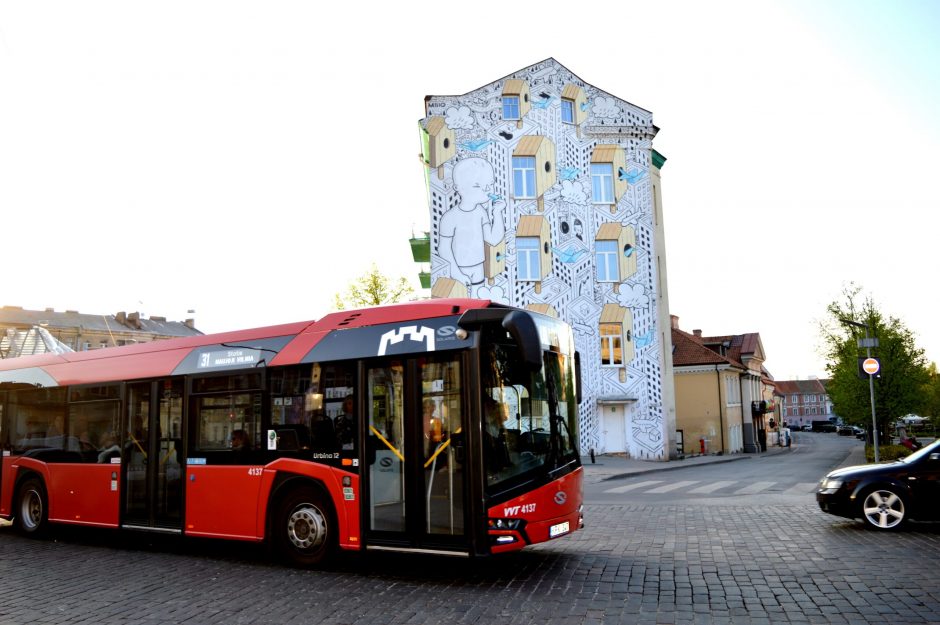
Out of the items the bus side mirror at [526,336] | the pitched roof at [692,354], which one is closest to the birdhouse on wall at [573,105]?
the pitched roof at [692,354]

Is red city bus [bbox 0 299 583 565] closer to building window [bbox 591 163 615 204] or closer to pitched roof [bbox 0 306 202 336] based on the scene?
building window [bbox 591 163 615 204]

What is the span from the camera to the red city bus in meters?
8.51

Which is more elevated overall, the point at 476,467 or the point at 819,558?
the point at 476,467

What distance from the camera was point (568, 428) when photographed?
30.3ft

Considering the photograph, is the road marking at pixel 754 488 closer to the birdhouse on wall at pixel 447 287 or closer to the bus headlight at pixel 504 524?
the bus headlight at pixel 504 524

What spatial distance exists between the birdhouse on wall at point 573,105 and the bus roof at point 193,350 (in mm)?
28998

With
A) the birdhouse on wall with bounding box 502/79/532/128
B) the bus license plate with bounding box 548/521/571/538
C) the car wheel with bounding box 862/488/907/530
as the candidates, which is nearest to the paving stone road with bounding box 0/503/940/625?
the car wheel with bounding box 862/488/907/530

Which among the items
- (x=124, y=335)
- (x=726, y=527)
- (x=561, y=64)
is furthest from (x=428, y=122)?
(x=124, y=335)

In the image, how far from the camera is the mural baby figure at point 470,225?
36469 mm

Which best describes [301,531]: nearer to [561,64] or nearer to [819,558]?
[819,558]

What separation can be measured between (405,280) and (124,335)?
6768 cm

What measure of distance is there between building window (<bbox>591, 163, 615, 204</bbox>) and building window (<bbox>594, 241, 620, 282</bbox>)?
2152 mm

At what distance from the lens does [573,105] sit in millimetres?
38406

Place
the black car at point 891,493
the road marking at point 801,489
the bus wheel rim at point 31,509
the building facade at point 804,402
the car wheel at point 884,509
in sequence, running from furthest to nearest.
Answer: the building facade at point 804,402, the road marking at point 801,489, the bus wheel rim at point 31,509, the car wheel at point 884,509, the black car at point 891,493
